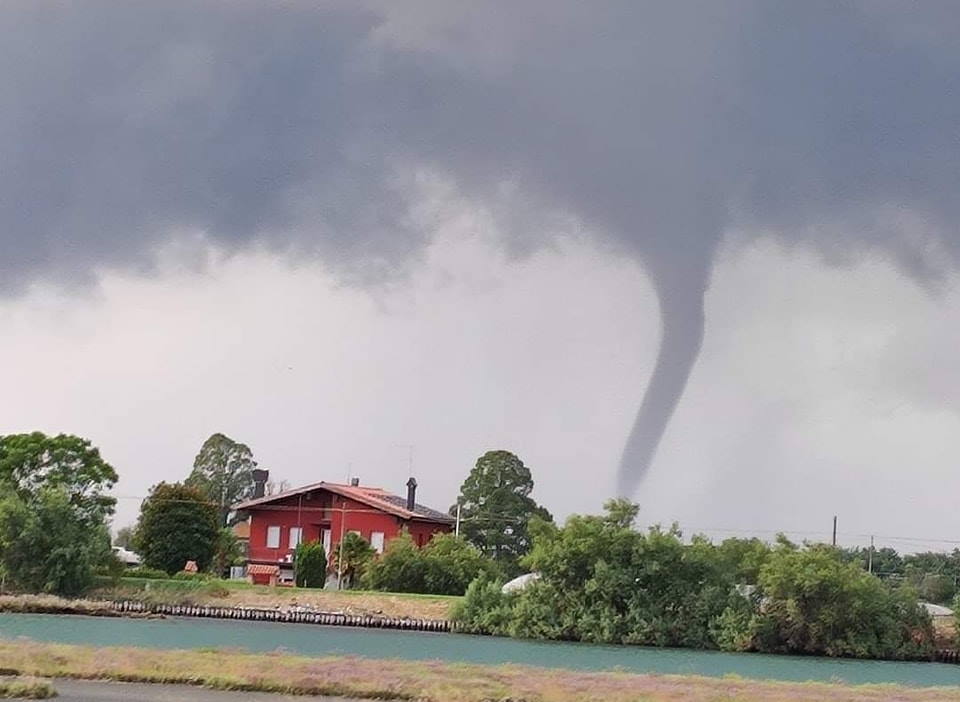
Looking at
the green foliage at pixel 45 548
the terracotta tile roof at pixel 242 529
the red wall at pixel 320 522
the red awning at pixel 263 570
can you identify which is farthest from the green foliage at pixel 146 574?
the terracotta tile roof at pixel 242 529

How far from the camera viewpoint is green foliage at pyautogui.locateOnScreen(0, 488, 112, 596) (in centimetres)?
8181

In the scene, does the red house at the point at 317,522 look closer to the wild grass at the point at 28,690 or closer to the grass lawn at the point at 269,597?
the grass lawn at the point at 269,597

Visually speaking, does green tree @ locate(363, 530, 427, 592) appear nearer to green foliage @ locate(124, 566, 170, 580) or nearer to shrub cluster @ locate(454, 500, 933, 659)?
shrub cluster @ locate(454, 500, 933, 659)

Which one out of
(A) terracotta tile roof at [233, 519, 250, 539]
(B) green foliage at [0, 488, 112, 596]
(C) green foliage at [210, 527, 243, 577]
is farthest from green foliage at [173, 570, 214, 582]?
(A) terracotta tile roof at [233, 519, 250, 539]

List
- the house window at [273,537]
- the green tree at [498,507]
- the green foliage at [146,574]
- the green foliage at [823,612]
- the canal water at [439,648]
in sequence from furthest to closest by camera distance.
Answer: the green tree at [498,507], the house window at [273,537], the green foliage at [146,574], the green foliage at [823,612], the canal water at [439,648]

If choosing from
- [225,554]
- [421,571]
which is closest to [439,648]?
[421,571]

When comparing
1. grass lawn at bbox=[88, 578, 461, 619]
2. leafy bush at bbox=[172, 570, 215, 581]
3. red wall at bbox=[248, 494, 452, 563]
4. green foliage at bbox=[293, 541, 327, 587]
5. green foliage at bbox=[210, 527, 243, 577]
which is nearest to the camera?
grass lawn at bbox=[88, 578, 461, 619]

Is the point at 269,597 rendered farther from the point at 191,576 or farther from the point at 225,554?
the point at 225,554

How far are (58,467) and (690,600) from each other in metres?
44.9

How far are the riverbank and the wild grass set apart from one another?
3328mm

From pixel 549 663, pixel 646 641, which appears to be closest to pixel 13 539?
pixel 646 641

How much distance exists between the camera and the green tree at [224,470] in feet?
467

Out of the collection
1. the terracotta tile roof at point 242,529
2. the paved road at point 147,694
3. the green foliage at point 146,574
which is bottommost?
the paved road at point 147,694

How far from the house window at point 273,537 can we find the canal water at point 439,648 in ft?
88.4
